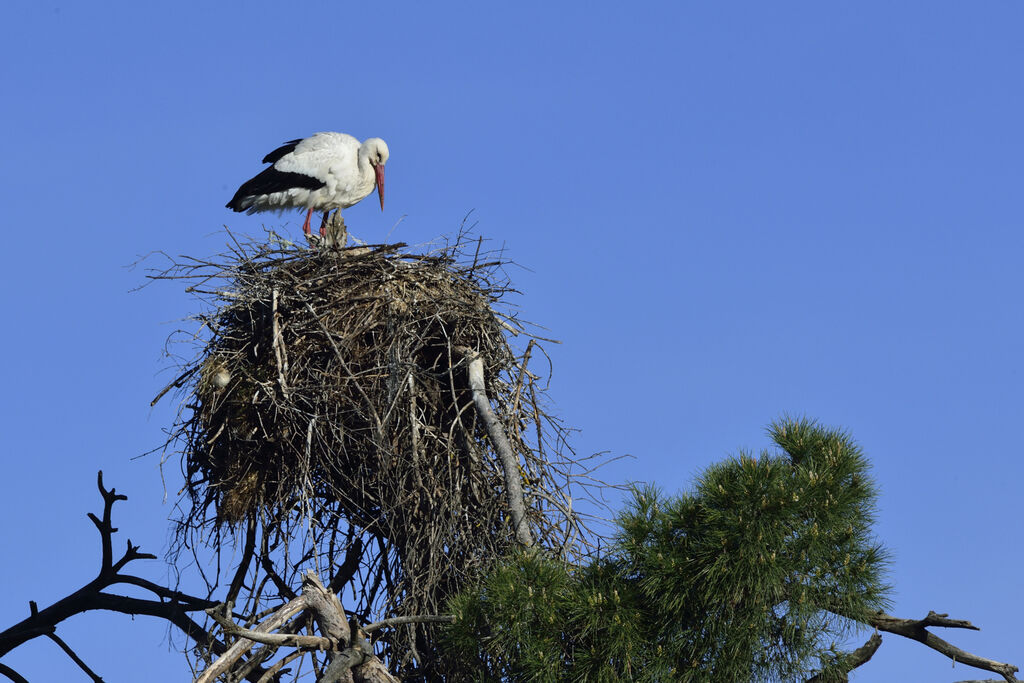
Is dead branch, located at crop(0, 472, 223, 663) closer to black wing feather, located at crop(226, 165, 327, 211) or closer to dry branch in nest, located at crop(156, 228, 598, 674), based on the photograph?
dry branch in nest, located at crop(156, 228, 598, 674)

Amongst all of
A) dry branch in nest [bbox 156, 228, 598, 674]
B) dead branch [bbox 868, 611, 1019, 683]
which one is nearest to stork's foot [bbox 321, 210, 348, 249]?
dry branch in nest [bbox 156, 228, 598, 674]

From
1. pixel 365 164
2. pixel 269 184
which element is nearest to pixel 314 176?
pixel 269 184

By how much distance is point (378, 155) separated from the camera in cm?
1157

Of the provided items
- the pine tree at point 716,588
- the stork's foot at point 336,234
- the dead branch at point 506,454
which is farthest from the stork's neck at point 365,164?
the pine tree at point 716,588

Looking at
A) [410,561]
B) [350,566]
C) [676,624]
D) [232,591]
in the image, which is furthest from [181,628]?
[676,624]

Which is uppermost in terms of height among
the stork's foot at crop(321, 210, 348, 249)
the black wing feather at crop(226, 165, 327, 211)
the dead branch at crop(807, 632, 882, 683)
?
the black wing feather at crop(226, 165, 327, 211)

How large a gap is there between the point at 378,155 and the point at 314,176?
764 millimetres

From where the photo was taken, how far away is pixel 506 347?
797 cm

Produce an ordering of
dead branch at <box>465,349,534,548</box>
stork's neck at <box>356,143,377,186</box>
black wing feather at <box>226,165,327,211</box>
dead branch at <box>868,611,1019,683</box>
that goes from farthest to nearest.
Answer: stork's neck at <box>356,143,377,186</box> → black wing feather at <box>226,165,327,211</box> → dead branch at <box>465,349,534,548</box> → dead branch at <box>868,611,1019,683</box>

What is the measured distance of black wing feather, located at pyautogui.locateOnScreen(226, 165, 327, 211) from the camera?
11.0m

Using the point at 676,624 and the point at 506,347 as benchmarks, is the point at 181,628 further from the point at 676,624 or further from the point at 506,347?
the point at 676,624

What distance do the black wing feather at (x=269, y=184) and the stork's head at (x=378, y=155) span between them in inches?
24.3

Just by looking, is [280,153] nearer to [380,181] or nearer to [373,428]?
[380,181]

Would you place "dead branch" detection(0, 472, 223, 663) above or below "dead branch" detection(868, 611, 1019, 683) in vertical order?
above
